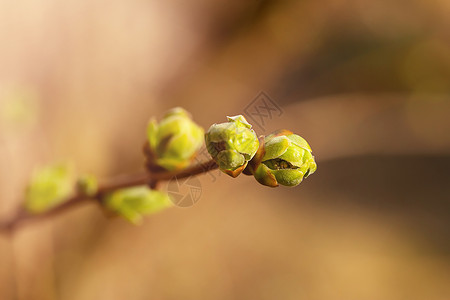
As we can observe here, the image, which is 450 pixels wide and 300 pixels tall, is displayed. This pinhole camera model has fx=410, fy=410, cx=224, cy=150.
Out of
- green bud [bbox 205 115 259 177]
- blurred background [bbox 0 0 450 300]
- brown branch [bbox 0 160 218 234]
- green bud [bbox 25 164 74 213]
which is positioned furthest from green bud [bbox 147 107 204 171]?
blurred background [bbox 0 0 450 300]

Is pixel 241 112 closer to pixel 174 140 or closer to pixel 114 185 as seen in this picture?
pixel 114 185

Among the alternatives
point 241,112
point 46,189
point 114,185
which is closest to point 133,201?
point 114,185

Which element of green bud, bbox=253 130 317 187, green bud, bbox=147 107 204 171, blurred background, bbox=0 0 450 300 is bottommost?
blurred background, bbox=0 0 450 300

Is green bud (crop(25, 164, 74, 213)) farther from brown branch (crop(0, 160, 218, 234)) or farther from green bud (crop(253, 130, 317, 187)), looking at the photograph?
green bud (crop(253, 130, 317, 187))

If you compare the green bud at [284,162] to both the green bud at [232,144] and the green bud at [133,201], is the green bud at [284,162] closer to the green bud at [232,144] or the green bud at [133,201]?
the green bud at [232,144]

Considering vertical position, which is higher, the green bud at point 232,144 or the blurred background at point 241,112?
the green bud at point 232,144

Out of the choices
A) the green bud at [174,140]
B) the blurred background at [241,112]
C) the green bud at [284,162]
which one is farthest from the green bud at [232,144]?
the blurred background at [241,112]

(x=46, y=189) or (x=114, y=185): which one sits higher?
(x=114, y=185)
